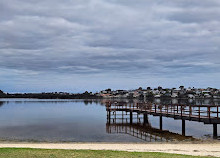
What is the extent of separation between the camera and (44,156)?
15289 millimetres

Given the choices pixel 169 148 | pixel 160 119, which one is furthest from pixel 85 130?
pixel 169 148

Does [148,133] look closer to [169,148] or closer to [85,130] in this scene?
[85,130]

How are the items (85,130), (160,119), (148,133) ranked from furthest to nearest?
(160,119) < (85,130) < (148,133)

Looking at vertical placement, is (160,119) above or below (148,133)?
above

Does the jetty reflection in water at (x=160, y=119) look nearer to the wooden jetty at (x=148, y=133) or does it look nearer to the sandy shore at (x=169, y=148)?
the wooden jetty at (x=148, y=133)

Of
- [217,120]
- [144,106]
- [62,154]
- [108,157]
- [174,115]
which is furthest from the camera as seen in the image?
[144,106]

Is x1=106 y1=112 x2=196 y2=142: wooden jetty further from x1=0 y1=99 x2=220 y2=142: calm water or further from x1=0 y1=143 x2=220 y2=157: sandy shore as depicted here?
x1=0 y1=143 x2=220 y2=157: sandy shore

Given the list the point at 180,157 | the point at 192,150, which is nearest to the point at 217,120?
the point at 192,150

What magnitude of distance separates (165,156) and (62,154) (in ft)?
19.0

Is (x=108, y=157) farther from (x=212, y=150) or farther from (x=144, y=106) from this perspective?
(x=144, y=106)

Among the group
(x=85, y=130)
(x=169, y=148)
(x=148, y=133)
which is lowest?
(x=85, y=130)

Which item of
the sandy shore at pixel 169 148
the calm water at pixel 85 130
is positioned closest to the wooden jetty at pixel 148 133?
the calm water at pixel 85 130

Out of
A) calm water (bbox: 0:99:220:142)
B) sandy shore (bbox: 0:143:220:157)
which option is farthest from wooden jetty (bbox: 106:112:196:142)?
sandy shore (bbox: 0:143:220:157)

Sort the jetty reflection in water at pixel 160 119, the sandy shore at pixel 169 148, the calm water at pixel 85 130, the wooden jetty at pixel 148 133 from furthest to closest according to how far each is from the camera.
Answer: the calm water at pixel 85 130 < the wooden jetty at pixel 148 133 < the jetty reflection in water at pixel 160 119 < the sandy shore at pixel 169 148
